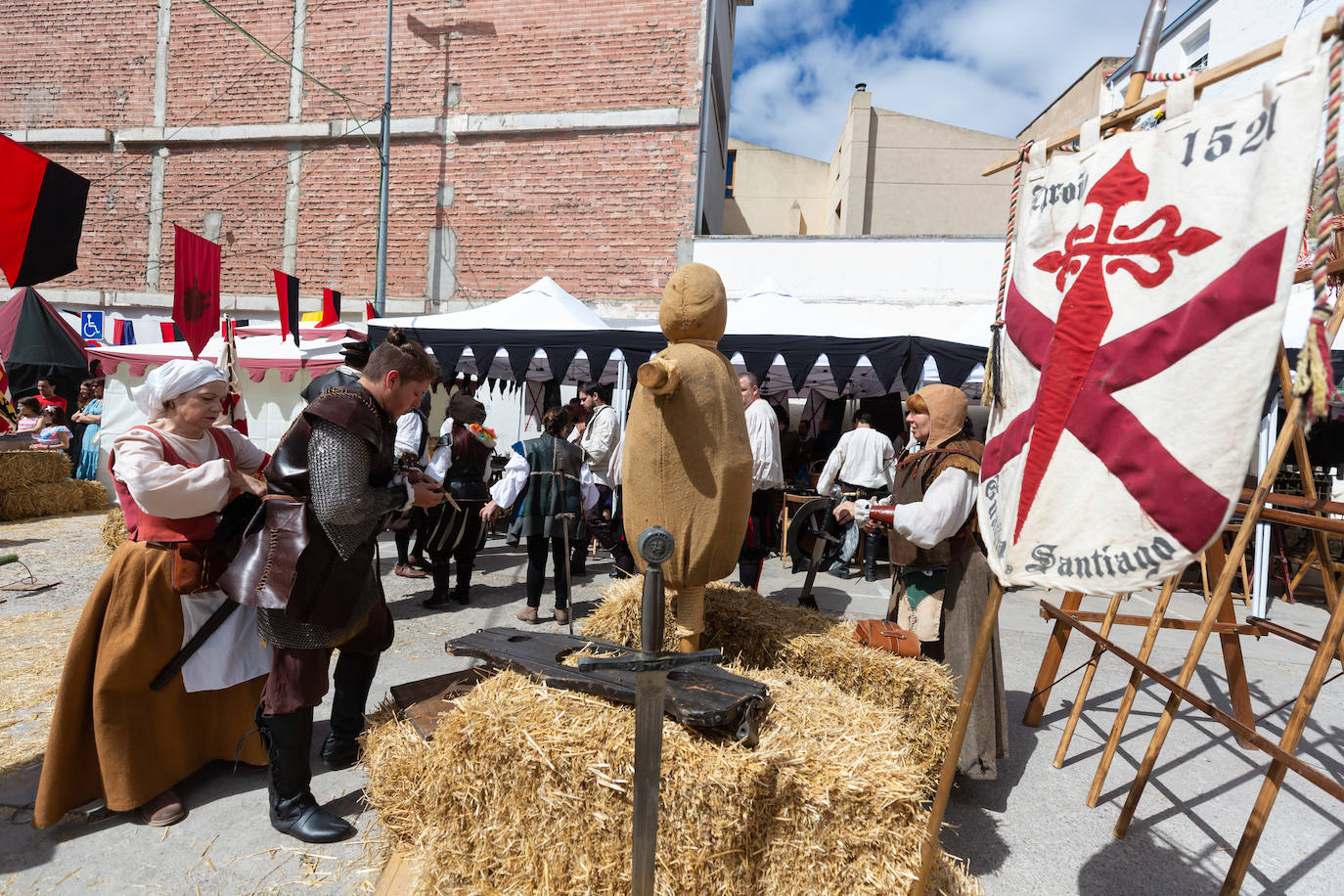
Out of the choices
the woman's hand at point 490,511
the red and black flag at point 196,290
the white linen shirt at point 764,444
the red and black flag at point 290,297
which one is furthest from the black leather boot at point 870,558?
the red and black flag at point 290,297

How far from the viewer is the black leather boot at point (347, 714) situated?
110 inches

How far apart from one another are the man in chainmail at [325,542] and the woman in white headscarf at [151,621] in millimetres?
328

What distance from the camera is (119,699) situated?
2408 mm

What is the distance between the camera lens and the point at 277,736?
2332 millimetres

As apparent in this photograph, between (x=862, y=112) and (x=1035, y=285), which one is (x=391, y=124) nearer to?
(x=862, y=112)

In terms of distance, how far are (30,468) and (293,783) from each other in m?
9.42

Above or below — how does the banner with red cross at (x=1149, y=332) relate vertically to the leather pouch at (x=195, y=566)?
above

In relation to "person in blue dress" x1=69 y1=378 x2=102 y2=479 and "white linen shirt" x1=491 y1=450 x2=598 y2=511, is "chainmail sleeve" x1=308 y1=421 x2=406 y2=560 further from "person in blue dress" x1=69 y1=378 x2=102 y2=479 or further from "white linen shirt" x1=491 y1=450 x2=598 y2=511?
"person in blue dress" x1=69 y1=378 x2=102 y2=479

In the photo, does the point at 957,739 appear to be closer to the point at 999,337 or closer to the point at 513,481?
the point at 999,337

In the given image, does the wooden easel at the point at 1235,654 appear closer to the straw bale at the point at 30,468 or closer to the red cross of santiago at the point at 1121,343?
the red cross of santiago at the point at 1121,343

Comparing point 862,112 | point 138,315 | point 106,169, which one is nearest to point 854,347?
point 862,112

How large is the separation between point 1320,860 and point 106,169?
1857cm

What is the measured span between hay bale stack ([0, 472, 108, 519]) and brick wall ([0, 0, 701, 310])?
4.59m

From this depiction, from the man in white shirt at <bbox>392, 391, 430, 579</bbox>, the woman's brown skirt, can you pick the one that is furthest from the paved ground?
the man in white shirt at <bbox>392, 391, 430, 579</bbox>
